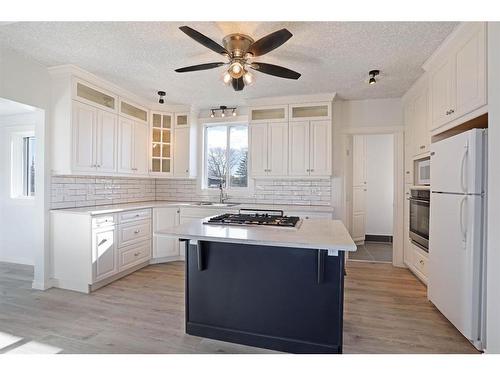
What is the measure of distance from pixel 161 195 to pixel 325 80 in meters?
3.43

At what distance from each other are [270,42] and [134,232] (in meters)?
2.97

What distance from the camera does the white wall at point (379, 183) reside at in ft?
19.5

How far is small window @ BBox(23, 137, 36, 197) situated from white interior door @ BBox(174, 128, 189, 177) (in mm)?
2149

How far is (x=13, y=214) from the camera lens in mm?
4133

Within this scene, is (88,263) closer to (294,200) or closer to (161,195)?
(161,195)

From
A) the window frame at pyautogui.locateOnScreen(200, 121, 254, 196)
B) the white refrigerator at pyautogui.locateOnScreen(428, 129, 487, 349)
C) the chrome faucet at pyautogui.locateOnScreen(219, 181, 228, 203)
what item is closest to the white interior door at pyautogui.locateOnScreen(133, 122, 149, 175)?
the window frame at pyautogui.locateOnScreen(200, 121, 254, 196)

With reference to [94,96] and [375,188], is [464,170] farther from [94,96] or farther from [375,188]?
[375,188]

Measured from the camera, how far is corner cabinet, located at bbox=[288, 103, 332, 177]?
12.8ft

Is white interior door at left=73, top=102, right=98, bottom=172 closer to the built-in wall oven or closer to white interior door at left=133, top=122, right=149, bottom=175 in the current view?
white interior door at left=133, top=122, right=149, bottom=175

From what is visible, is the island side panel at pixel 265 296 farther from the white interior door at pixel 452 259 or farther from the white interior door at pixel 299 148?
the white interior door at pixel 299 148

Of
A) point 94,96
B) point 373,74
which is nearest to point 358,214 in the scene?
point 373,74

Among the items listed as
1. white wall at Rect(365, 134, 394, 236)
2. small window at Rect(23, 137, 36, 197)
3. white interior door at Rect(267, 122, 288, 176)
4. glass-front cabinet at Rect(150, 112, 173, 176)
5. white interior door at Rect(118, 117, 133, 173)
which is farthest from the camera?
white wall at Rect(365, 134, 394, 236)

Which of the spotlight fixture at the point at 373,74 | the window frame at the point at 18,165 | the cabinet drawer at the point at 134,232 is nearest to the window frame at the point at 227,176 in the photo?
the cabinet drawer at the point at 134,232
